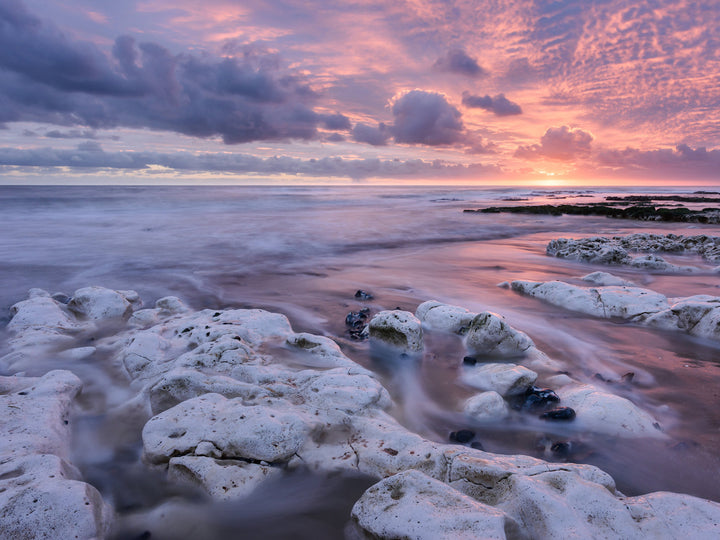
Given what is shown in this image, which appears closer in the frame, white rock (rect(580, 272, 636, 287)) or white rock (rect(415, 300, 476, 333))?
white rock (rect(415, 300, 476, 333))

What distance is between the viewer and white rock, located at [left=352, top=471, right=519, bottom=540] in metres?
1.82

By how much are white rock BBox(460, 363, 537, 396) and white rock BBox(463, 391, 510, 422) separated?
0.71 feet

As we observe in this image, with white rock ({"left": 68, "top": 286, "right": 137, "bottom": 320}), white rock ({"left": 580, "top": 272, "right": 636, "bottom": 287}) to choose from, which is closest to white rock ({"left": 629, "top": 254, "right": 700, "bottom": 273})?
white rock ({"left": 580, "top": 272, "right": 636, "bottom": 287})

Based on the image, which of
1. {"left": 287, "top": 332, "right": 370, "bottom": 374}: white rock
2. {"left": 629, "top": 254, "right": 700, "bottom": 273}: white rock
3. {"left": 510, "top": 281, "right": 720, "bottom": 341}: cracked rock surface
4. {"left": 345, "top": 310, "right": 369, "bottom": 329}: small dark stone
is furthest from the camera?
{"left": 629, "top": 254, "right": 700, "bottom": 273}: white rock

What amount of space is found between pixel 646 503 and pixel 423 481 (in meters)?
1.28

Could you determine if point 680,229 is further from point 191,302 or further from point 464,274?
point 191,302

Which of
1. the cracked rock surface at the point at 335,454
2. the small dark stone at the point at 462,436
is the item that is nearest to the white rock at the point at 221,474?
the cracked rock surface at the point at 335,454

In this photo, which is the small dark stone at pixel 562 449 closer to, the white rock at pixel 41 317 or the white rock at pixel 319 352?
the white rock at pixel 319 352

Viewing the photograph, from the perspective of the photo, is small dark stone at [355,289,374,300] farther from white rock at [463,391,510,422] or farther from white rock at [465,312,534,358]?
white rock at [463,391,510,422]

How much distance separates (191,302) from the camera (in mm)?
6965

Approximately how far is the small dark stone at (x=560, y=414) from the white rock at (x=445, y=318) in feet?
6.14

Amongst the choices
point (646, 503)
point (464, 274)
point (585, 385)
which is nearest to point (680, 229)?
point (464, 274)

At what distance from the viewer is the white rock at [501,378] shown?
3684 millimetres

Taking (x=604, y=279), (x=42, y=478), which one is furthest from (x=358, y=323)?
(x=604, y=279)
